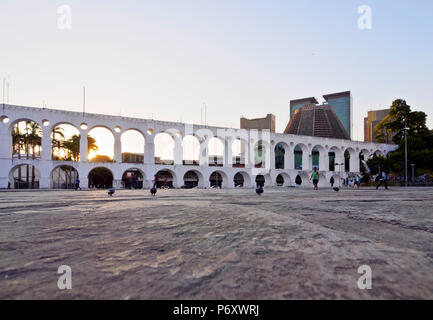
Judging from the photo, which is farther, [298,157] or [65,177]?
[298,157]

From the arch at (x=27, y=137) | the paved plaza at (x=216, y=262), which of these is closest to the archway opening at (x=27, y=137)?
the arch at (x=27, y=137)

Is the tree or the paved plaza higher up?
the tree

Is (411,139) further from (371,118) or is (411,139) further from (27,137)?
(371,118)

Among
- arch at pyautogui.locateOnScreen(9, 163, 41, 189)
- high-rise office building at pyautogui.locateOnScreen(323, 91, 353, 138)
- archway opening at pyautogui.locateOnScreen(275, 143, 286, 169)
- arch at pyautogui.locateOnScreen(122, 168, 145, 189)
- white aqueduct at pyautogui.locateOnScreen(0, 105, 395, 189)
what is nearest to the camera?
white aqueduct at pyautogui.locateOnScreen(0, 105, 395, 189)

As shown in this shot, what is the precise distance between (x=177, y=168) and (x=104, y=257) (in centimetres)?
3010

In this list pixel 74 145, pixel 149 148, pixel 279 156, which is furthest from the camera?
pixel 279 156

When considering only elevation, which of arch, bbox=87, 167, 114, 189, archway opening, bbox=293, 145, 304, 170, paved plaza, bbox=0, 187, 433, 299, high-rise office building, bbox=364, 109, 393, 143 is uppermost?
high-rise office building, bbox=364, 109, 393, 143

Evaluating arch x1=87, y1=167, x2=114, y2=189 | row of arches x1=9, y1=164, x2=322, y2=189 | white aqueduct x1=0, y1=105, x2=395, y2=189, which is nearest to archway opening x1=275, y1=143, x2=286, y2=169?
row of arches x1=9, y1=164, x2=322, y2=189

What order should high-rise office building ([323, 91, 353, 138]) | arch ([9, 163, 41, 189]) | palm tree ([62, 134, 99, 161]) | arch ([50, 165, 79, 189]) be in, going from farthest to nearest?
high-rise office building ([323, 91, 353, 138]) < palm tree ([62, 134, 99, 161]) < arch ([50, 165, 79, 189]) < arch ([9, 163, 41, 189])

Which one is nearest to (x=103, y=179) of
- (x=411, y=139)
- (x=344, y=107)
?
(x=411, y=139)

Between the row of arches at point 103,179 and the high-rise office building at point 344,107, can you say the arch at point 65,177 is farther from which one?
the high-rise office building at point 344,107

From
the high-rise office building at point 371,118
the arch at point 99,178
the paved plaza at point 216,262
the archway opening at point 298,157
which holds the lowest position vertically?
the arch at point 99,178

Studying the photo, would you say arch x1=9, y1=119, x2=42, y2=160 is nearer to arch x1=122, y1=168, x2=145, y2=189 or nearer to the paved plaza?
arch x1=122, y1=168, x2=145, y2=189
